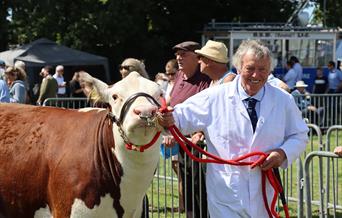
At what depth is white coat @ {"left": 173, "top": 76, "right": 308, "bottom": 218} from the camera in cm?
450

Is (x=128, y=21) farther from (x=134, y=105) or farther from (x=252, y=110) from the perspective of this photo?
(x=252, y=110)

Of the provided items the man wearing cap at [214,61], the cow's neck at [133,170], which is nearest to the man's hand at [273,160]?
the cow's neck at [133,170]

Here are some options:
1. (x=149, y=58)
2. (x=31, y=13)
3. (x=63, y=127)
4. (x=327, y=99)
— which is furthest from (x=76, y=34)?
(x=63, y=127)

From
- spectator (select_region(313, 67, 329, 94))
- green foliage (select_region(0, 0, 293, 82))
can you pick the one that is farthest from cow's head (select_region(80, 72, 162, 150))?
green foliage (select_region(0, 0, 293, 82))

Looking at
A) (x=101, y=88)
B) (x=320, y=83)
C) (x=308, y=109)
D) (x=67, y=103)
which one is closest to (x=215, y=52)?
(x=101, y=88)

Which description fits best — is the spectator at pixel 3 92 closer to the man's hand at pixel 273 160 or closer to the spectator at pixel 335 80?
the man's hand at pixel 273 160

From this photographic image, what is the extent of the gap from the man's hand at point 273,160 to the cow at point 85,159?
75 cm

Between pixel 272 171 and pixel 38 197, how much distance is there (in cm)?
183

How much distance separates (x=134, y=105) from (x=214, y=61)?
2199mm

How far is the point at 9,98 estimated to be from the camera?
11.4 meters

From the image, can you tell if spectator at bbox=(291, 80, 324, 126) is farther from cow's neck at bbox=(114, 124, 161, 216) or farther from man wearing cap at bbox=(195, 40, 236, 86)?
cow's neck at bbox=(114, 124, 161, 216)

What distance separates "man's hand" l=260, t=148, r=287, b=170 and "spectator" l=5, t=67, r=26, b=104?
26.0 ft

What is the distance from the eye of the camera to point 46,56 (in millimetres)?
22750

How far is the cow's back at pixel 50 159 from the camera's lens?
4.94m
